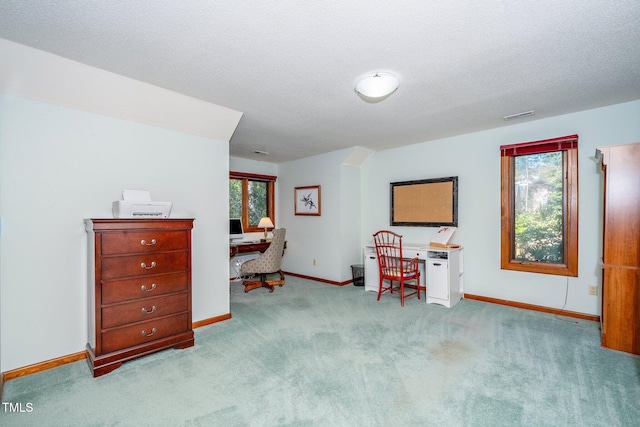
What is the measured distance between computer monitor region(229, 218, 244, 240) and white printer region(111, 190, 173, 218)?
240 cm

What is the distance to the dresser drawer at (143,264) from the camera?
228 cm

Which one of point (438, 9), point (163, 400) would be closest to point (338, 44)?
point (438, 9)

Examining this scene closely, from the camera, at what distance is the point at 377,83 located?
2.37 metres

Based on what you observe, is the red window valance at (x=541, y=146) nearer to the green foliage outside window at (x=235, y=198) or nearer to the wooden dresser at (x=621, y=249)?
the wooden dresser at (x=621, y=249)

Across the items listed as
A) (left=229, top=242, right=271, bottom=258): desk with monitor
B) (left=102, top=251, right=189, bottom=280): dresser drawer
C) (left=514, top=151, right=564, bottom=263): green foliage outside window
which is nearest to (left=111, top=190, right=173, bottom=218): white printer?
(left=102, top=251, right=189, bottom=280): dresser drawer

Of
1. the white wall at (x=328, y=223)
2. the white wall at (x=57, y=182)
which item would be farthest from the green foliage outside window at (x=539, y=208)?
the white wall at (x=57, y=182)

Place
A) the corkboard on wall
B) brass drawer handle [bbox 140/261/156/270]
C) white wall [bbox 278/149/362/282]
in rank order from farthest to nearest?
1. white wall [bbox 278/149/362/282]
2. the corkboard on wall
3. brass drawer handle [bbox 140/261/156/270]

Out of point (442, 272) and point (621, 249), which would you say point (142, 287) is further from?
point (621, 249)

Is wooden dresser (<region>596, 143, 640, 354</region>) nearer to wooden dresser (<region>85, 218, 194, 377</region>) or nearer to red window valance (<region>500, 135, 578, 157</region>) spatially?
red window valance (<region>500, 135, 578, 157</region>)

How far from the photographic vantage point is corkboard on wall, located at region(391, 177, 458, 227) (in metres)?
4.22

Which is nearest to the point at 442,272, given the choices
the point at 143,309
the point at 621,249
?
the point at 621,249

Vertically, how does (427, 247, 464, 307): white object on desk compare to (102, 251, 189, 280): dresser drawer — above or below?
below

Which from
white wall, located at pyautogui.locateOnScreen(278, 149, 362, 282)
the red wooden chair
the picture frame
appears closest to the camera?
the red wooden chair

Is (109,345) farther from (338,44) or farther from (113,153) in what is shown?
(338,44)
